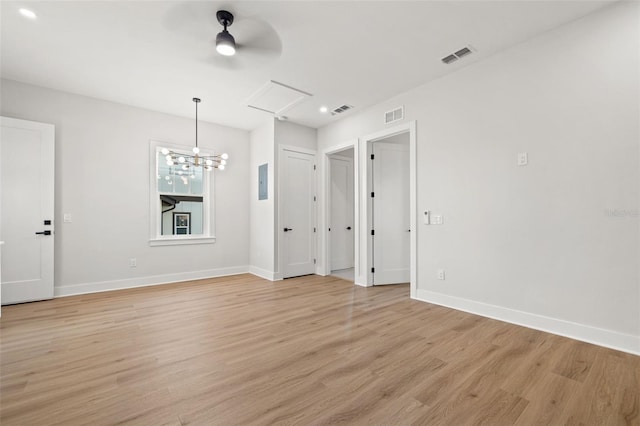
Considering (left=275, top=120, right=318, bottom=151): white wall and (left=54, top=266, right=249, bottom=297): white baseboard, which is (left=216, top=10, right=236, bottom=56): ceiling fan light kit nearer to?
(left=275, top=120, right=318, bottom=151): white wall

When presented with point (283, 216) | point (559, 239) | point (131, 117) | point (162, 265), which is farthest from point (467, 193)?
point (131, 117)

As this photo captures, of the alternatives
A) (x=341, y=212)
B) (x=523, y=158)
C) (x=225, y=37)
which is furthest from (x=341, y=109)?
(x=523, y=158)

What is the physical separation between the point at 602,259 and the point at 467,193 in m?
1.38

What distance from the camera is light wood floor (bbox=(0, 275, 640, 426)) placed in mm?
1679

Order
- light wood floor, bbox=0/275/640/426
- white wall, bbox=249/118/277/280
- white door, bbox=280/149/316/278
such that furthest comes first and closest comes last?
white door, bbox=280/149/316/278 < white wall, bbox=249/118/277/280 < light wood floor, bbox=0/275/640/426

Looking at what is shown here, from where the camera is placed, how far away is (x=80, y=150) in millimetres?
4383

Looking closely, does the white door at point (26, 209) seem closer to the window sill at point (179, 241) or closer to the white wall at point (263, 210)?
the window sill at point (179, 241)

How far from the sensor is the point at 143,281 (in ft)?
16.0

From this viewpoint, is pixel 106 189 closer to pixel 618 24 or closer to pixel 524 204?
pixel 524 204

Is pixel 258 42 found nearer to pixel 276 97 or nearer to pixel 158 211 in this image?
pixel 276 97

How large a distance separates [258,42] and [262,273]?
4.10 metres

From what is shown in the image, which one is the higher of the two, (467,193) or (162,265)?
(467,193)

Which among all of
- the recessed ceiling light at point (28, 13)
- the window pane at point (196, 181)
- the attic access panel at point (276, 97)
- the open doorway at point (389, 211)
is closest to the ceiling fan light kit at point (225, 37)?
A: the attic access panel at point (276, 97)

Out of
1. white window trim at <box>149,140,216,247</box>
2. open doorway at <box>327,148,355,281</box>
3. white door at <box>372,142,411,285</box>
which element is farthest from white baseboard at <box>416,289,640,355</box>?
white window trim at <box>149,140,216,247</box>
